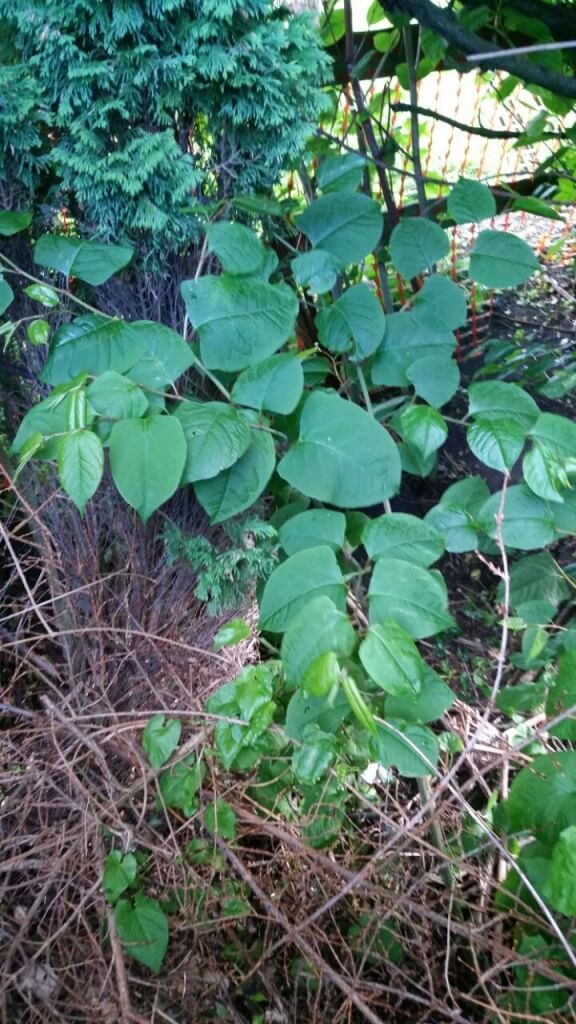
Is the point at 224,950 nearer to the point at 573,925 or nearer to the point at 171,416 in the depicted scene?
the point at 573,925

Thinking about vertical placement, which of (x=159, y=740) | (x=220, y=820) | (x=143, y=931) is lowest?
(x=143, y=931)

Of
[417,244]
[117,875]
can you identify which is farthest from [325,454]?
[117,875]

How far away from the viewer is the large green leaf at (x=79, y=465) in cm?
104

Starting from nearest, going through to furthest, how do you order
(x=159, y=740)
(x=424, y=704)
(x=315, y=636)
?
1. (x=315, y=636)
2. (x=424, y=704)
3. (x=159, y=740)

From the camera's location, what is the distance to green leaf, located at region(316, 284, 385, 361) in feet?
4.38

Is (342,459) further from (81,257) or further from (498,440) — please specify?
(81,257)

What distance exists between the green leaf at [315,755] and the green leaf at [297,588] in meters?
0.17

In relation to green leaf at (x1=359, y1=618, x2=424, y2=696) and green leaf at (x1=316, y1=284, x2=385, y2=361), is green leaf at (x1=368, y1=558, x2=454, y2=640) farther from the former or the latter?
green leaf at (x1=316, y1=284, x2=385, y2=361)

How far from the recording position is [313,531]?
1.19 m

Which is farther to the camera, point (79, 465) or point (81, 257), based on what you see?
point (81, 257)

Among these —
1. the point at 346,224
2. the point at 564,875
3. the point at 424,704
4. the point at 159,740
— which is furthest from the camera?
the point at 346,224

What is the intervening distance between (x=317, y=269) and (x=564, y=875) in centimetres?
97

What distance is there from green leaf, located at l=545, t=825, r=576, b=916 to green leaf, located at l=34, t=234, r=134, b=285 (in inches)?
39.7

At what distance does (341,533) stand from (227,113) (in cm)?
68
